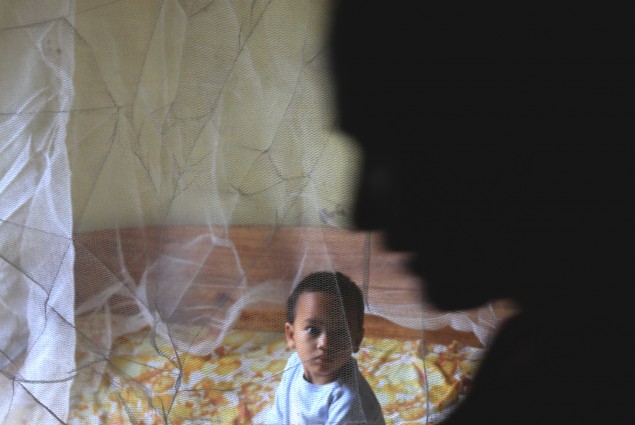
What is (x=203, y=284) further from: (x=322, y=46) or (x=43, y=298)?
(x=322, y=46)

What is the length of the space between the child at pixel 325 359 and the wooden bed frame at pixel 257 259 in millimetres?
24

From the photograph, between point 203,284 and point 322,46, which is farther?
point 203,284

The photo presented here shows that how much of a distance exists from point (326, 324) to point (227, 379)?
0.70ft

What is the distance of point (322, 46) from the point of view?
1.02 meters

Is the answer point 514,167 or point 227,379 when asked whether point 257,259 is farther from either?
point 514,167

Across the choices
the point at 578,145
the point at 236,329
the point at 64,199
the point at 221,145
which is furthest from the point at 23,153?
the point at 578,145

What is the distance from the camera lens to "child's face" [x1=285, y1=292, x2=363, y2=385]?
109cm

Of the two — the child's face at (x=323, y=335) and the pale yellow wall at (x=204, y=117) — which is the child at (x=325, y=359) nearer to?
the child's face at (x=323, y=335)

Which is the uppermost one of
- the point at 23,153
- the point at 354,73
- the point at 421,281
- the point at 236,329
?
the point at 354,73

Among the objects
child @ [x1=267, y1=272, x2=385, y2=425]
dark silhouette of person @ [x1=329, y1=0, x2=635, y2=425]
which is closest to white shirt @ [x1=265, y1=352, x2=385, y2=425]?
child @ [x1=267, y1=272, x2=385, y2=425]

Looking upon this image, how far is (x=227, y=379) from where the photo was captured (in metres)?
1.18

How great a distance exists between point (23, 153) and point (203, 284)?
0.38m

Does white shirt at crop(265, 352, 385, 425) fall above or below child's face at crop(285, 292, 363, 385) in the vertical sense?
below

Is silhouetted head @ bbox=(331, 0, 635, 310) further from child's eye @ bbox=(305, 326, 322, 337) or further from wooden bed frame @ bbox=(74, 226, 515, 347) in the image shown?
child's eye @ bbox=(305, 326, 322, 337)
